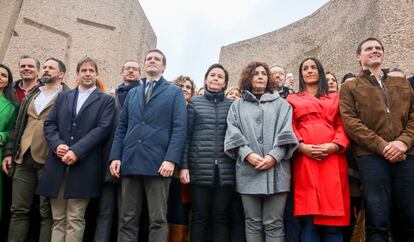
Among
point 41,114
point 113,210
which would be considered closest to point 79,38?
point 41,114

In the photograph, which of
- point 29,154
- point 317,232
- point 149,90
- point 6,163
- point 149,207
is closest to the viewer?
point 317,232

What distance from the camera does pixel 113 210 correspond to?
3.28 m

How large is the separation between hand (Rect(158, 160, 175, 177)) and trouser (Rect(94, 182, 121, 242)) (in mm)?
590

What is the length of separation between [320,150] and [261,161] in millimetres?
471

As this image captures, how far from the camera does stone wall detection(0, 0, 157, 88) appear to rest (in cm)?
939

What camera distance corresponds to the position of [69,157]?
10.1 feet

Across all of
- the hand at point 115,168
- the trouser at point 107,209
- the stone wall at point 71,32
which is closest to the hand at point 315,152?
the hand at point 115,168

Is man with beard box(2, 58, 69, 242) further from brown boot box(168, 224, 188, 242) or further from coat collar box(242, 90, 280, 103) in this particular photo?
coat collar box(242, 90, 280, 103)

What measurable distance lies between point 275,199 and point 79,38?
9.45m

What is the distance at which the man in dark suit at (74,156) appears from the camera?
3.05m

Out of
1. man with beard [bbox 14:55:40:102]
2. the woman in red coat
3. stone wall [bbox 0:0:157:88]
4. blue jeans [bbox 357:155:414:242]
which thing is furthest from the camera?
stone wall [bbox 0:0:157:88]

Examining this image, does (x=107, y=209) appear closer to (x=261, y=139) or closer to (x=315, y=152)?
(x=261, y=139)

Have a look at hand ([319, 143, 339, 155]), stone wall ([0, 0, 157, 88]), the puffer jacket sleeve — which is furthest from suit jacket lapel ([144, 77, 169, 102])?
stone wall ([0, 0, 157, 88])

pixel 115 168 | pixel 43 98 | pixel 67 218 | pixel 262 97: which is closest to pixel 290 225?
pixel 262 97
